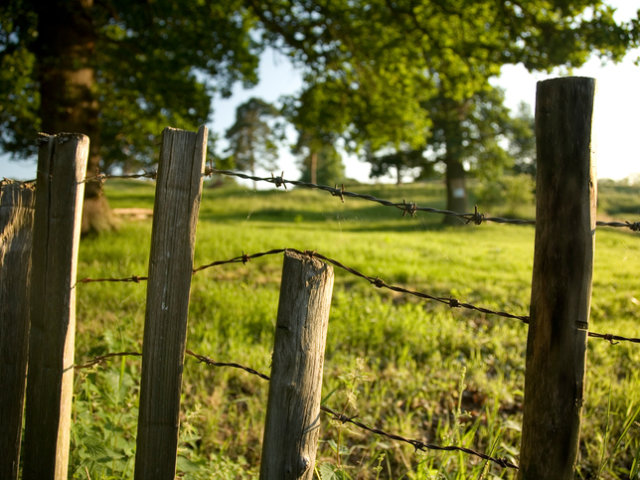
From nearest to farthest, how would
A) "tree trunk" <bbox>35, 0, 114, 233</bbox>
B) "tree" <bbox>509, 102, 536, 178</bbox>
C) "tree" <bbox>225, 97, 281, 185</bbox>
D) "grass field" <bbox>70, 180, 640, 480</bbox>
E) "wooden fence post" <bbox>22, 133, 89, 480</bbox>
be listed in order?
"wooden fence post" <bbox>22, 133, 89, 480</bbox> → "grass field" <bbox>70, 180, 640, 480</bbox> → "tree trunk" <bbox>35, 0, 114, 233</bbox> → "tree" <bbox>509, 102, 536, 178</bbox> → "tree" <bbox>225, 97, 281, 185</bbox>

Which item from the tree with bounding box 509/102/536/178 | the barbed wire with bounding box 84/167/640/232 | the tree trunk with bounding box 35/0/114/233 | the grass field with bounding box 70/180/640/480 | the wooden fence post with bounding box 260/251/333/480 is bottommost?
the grass field with bounding box 70/180/640/480

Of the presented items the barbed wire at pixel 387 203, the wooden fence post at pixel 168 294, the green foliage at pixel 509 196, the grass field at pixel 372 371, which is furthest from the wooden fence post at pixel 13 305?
the green foliage at pixel 509 196

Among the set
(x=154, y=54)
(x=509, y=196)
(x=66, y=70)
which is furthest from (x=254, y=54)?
(x=509, y=196)

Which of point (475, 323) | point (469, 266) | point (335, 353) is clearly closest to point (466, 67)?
point (469, 266)

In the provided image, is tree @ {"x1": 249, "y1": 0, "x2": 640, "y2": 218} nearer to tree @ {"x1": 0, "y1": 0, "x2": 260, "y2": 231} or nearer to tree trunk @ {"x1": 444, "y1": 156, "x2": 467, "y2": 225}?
tree @ {"x1": 0, "y1": 0, "x2": 260, "y2": 231}

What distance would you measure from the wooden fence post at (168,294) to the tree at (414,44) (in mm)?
8636

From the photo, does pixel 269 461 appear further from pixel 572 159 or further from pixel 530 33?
pixel 530 33

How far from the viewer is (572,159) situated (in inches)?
60.2

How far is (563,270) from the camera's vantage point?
1535 mm

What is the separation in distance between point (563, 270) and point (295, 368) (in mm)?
884

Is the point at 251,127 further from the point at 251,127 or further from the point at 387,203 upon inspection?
the point at 387,203

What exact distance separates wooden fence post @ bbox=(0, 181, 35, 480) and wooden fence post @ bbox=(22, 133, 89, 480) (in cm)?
12

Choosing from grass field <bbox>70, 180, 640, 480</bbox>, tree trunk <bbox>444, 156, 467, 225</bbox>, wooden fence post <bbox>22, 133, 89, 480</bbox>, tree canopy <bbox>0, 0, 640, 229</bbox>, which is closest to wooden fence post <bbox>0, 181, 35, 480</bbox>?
wooden fence post <bbox>22, 133, 89, 480</bbox>

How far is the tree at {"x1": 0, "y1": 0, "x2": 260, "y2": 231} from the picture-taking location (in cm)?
973
